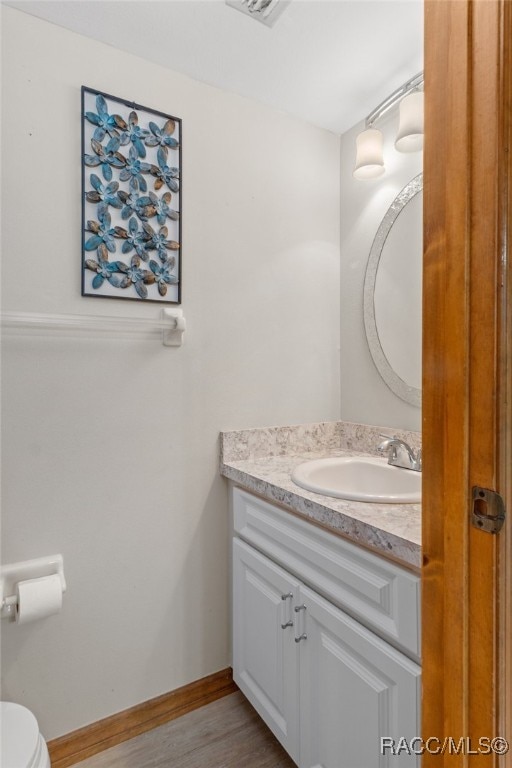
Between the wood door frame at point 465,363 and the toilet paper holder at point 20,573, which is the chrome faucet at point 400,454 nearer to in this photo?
the wood door frame at point 465,363

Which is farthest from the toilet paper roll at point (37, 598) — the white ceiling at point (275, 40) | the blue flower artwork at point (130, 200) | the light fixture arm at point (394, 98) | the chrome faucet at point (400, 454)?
the light fixture arm at point (394, 98)

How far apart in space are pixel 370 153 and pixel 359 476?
3.88ft

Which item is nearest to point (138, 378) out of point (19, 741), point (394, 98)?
point (19, 741)

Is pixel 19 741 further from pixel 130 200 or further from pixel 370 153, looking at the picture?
pixel 370 153

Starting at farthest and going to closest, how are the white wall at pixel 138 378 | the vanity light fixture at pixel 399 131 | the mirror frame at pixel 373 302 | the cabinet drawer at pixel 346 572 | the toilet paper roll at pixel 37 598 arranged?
the mirror frame at pixel 373 302, the vanity light fixture at pixel 399 131, the white wall at pixel 138 378, the toilet paper roll at pixel 37 598, the cabinet drawer at pixel 346 572

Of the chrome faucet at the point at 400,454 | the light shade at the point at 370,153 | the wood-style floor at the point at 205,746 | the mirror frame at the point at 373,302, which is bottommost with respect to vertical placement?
the wood-style floor at the point at 205,746

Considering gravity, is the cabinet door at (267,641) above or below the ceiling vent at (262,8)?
below

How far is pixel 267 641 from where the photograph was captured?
126 cm

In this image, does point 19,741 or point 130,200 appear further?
point 130,200

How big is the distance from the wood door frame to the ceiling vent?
2.46 feet

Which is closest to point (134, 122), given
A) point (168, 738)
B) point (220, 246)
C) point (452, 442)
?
point (220, 246)

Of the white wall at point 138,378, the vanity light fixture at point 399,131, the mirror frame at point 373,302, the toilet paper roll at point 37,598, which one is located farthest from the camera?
the mirror frame at point 373,302

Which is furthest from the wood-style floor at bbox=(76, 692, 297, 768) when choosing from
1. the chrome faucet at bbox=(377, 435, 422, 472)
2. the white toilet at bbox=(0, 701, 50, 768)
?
the chrome faucet at bbox=(377, 435, 422, 472)

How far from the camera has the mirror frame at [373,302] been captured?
4.82 feet
